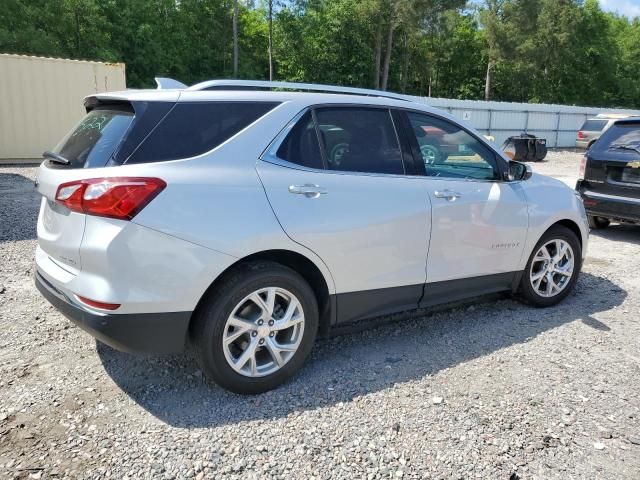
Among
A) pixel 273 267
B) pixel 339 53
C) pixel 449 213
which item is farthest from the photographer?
pixel 339 53

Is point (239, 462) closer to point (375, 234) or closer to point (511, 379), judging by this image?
point (375, 234)

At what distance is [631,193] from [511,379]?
4.74 m

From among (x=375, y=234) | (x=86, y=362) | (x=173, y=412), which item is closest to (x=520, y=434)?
(x=375, y=234)

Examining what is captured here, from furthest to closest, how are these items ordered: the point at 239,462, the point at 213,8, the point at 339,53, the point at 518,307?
the point at 339,53, the point at 213,8, the point at 518,307, the point at 239,462

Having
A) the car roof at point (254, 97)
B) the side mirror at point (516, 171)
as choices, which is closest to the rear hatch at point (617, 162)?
the side mirror at point (516, 171)

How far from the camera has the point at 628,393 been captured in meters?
3.46

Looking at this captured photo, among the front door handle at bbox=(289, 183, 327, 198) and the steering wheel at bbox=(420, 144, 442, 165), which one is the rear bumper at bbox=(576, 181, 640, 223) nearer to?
the steering wheel at bbox=(420, 144, 442, 165)

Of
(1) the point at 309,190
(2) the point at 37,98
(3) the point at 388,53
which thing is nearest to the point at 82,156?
(1) the point at 309,190

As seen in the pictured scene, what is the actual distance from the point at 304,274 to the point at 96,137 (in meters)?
1.48

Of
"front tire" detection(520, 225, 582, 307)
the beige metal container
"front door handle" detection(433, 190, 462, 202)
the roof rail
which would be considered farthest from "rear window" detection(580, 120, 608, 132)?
the roof rail

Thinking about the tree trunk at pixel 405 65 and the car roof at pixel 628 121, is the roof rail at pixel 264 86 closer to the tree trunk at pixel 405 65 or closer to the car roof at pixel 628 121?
the car roof at pixel 628 121

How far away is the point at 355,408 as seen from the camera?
3188 millimetres

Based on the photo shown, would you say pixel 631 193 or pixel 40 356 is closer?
pixel 40 356

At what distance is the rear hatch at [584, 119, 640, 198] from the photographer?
7066 millimetres
